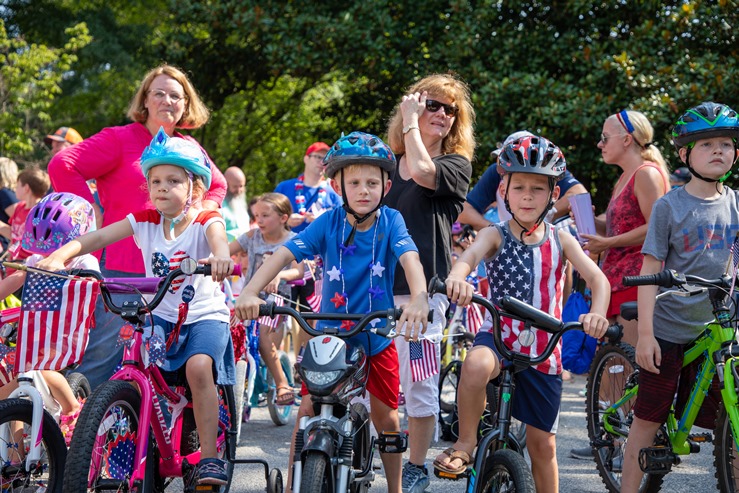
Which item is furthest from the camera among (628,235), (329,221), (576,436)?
(576,436)

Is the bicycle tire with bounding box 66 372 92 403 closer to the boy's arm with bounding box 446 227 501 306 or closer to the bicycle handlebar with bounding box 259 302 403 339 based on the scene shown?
the bicycle handlebar with bounding box 259 302 403 339

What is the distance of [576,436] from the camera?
748 centimetres

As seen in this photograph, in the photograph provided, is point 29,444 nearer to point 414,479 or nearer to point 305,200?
point 414,479

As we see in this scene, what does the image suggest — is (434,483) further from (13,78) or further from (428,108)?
(13,78)

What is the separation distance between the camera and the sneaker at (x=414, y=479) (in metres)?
4.81

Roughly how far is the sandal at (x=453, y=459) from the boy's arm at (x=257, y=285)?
0.97 meters

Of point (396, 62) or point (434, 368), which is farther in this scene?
point (396, 62)

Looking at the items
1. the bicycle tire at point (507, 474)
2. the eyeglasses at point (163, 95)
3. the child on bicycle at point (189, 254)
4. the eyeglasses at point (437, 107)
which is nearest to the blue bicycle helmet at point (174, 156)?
the child on bicycle at point (189, 254)

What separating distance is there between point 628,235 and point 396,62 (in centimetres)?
982

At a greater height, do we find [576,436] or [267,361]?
[267,361]

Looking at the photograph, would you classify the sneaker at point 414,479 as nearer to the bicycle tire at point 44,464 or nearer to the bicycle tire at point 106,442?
the bicycle tire at point 106,442

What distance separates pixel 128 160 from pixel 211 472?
2085 millimetres

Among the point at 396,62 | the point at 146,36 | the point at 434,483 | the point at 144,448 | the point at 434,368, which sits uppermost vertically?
the point at 146,36

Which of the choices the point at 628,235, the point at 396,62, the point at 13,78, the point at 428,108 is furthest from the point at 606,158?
the point at 13,78
